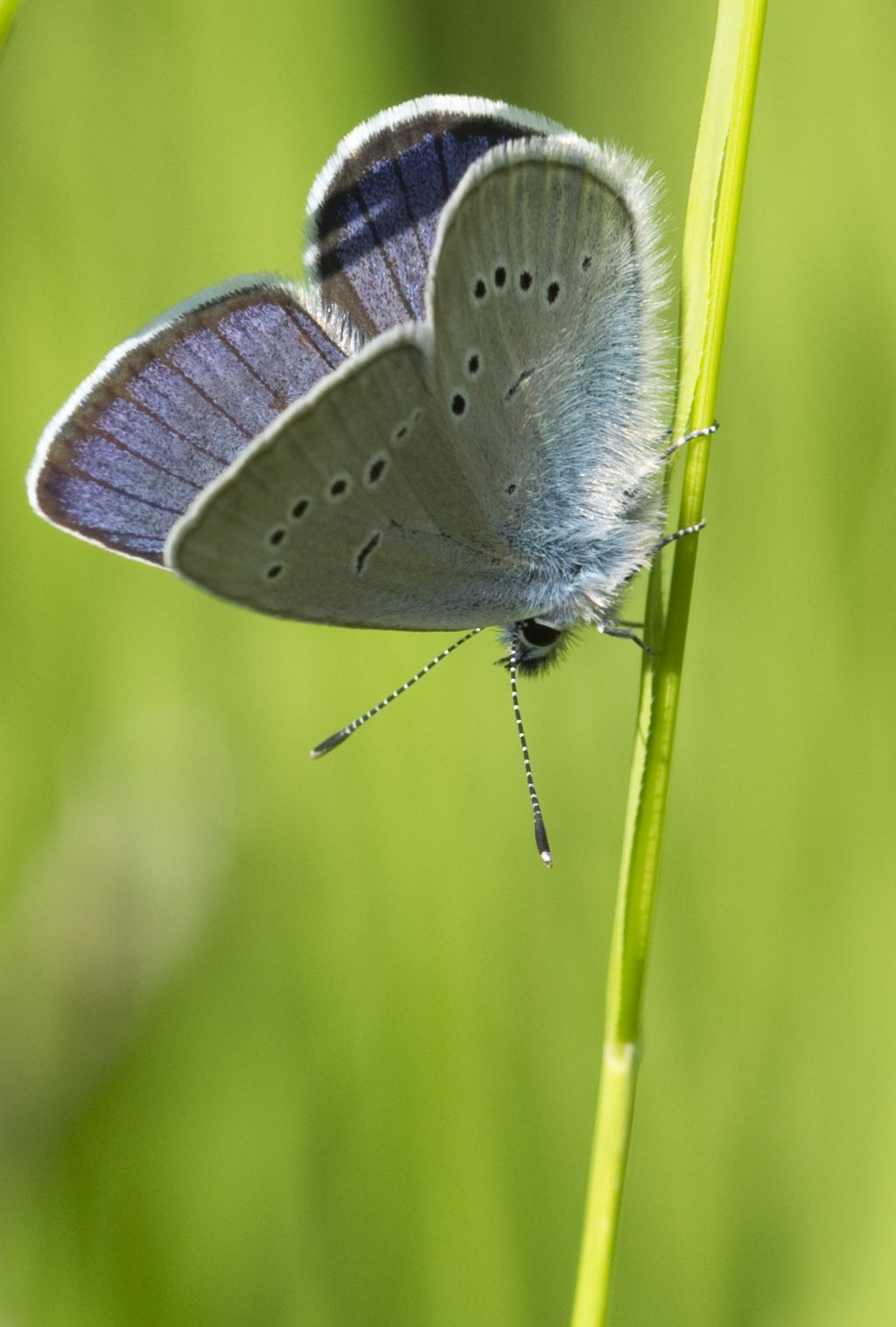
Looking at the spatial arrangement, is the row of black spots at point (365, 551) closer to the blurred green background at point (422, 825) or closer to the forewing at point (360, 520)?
the forewing at point (360, 520)

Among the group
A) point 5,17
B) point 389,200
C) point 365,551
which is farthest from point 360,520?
point 5,17

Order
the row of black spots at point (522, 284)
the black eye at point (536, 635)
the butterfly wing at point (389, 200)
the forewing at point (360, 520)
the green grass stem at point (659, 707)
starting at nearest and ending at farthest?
the green grass stem at point (659, 707) → the forewing at point (360, 520) → the row of black spots at point (522, 284) → the butterfly wing at point (389, 200) → the black eye at point (536, 635)

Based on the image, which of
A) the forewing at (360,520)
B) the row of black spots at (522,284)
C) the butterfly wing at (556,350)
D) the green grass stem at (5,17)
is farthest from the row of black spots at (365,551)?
the green grass stem at (5,17)

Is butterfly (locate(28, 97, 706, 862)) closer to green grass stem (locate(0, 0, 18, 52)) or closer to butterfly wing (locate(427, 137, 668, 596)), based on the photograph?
butterfly wing (locate(427, 137, 668, 596))

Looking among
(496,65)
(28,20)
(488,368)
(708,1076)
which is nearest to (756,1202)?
(708,1076)

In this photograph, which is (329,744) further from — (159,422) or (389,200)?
(389,200)

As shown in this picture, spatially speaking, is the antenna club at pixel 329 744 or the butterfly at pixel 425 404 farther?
the antenna club at pixel 329 744

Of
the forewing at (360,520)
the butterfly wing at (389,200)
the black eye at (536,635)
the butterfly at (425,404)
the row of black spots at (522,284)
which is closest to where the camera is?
the forewing at (360,520)

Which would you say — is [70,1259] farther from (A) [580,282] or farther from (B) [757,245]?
(B) [757,245]
